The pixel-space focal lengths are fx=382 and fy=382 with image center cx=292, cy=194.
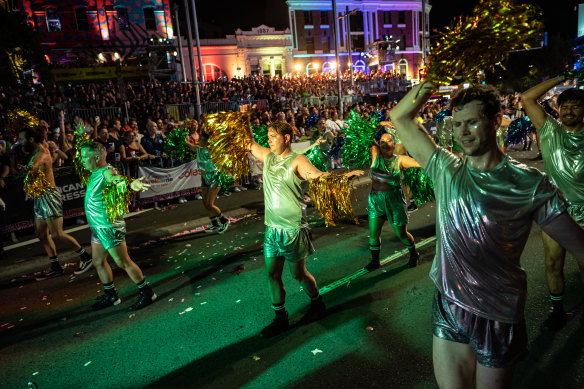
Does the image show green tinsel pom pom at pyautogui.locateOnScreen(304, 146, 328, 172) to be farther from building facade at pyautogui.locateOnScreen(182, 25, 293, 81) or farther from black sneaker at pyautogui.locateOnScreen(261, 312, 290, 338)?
building facade at pyautogui.locateOnScreen(182, 25, 293, 81)

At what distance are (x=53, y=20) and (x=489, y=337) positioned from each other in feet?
131

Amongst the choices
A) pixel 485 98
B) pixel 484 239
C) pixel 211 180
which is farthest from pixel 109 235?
pixel 485 98

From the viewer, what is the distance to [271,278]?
150 inches

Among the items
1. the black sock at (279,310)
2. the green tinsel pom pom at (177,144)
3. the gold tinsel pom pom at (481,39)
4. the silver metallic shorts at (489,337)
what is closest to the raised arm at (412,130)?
the gold tinsel pom pom at (481,39)

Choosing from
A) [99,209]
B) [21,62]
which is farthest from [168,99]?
[99,209]

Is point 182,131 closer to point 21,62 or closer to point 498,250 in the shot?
point 21,62

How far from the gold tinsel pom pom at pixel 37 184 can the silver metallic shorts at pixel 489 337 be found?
5.96 metres

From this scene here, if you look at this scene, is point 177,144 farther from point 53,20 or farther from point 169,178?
point 53,20

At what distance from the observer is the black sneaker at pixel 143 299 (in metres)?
4.71

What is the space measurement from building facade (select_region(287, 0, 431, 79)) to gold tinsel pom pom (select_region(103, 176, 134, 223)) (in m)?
42.9

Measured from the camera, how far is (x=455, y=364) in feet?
6.48

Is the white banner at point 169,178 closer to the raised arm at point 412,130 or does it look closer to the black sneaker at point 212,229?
the black sneaker at point 212,229

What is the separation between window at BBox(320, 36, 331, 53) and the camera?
48041mm

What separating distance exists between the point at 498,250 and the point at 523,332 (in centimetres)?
48
